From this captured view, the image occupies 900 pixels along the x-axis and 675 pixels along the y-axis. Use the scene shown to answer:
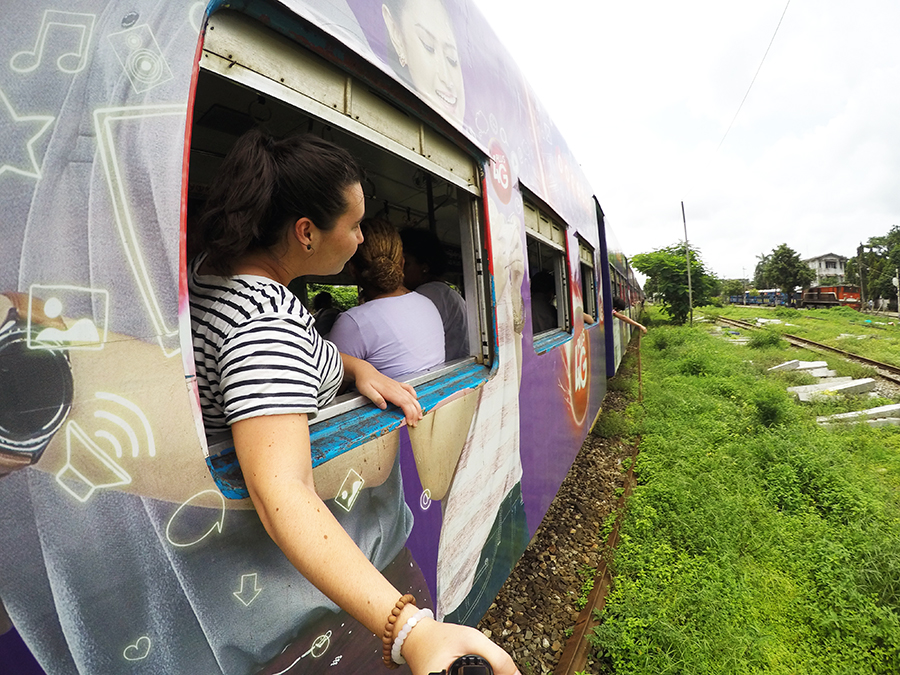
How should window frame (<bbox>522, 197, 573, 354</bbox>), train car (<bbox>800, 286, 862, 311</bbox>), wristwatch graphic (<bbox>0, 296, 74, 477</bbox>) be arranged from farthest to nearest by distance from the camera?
train car (<bbox>800, 286, 862, 311</bbox>)
window frame (<bbox>522, 197, 573, 354</bbox>)
wristwatch graphic (<bbox>0, 296, 74, 477</bbox>)

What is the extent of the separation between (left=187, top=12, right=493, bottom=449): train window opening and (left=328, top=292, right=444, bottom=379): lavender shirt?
75mm

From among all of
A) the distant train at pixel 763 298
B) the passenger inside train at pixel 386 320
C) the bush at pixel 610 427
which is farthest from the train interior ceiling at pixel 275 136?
the distant train at pixel 763 298

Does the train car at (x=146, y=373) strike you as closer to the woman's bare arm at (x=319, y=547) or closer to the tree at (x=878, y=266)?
the woman's bare arm at (x=319, y=547)

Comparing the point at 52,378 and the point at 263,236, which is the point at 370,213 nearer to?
the point at 263,236

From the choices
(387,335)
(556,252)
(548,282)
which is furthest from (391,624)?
(548,282)

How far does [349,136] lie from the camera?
225 centimetres

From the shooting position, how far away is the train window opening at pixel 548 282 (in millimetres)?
3251

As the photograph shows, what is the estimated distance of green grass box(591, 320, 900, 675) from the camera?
253 cm

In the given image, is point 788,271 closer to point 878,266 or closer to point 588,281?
point 878,266

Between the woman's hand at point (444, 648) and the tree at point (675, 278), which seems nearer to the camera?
the woman's hand at point (444, 648)

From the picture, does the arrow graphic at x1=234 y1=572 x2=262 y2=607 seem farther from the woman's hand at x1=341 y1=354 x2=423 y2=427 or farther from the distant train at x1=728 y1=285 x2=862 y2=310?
the distant train at x1=728 y1=285 x2=862 y2=310

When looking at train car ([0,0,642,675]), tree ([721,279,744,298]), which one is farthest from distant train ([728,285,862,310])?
train car ([0,0,642,675])

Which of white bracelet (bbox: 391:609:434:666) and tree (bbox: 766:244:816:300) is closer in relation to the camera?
white bracelet (bbox: 391:609:434:666)

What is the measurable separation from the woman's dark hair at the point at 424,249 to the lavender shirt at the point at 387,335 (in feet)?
2.34
